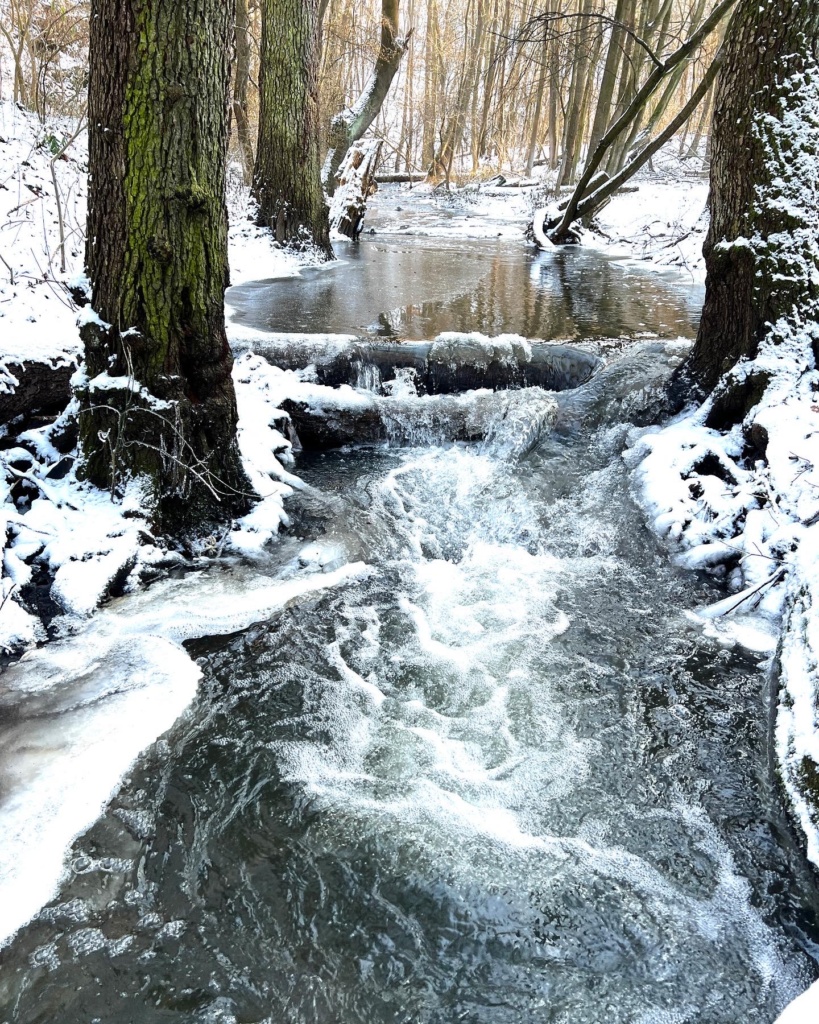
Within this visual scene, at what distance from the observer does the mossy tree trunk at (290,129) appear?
1081cm

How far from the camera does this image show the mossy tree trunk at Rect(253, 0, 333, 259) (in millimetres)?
10812

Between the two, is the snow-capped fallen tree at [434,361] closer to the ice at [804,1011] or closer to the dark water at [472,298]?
the dark water at [472,298]

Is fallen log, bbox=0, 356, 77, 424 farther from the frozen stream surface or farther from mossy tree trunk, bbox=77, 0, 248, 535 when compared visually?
the frozen stream surface

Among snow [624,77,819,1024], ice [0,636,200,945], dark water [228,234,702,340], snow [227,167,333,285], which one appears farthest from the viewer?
snow [227,167,333,285]

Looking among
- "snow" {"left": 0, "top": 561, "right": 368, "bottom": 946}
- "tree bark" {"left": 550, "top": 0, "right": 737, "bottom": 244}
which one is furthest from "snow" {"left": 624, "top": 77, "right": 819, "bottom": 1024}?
"tree bark" {"left": 550, "top": 0, "right": 737, "bottom": 244}

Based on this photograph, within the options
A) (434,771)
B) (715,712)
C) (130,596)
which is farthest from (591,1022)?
(130,596)

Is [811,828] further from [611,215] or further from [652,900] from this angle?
[611,215]

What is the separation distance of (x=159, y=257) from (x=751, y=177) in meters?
3.97

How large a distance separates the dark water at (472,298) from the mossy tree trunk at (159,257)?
352cm

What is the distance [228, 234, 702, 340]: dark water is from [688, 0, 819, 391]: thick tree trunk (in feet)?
8.52

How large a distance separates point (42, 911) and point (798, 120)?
5.92 m

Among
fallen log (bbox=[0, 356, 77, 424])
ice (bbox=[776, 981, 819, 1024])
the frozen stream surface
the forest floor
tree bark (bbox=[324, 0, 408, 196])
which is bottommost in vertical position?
the frozen stream surface

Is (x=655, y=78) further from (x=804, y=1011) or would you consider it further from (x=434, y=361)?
(x=804, y=1011)

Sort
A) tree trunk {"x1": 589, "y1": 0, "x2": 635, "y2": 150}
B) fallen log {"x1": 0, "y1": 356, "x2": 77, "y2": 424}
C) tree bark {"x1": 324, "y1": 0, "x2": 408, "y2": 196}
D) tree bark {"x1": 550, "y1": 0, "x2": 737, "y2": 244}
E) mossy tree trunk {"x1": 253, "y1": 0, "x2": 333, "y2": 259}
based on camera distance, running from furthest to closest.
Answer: tree trunk {"x1": 589, "y1": 0, "x2": 635, "y2": 150} < tree bark {"x1": 324, "y1": 0, "x2": 408, "y2": 196} < mossy tree trunk {"x1": 253, "y1": 0, "x2": 333, "y2": 259} < tree bark {"x1": 550, "y1": 0, "x2": 737, "y2": 244} < fallen log {"x1": 0, "y1": 356, "x2": 77, "y2": 424}
